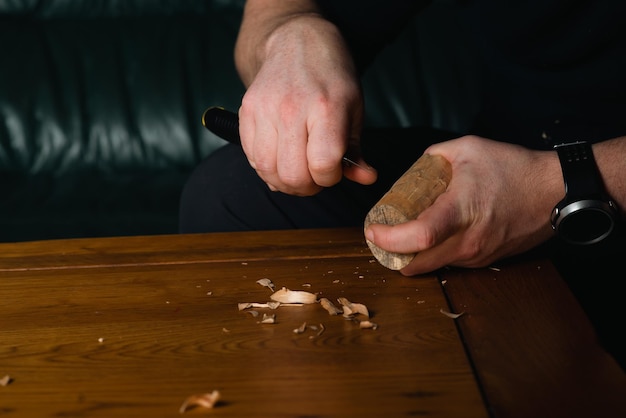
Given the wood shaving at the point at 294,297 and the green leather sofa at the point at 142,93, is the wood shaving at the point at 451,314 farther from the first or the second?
the green leather sofa at the point at 142,93

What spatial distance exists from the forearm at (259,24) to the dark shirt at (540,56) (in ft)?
0.33

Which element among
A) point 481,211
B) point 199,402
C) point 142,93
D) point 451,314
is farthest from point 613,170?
point 142,93

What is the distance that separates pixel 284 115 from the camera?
2.89 feet

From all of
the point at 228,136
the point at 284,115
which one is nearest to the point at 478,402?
the point at 284,115

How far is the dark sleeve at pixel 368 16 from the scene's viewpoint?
4.32ft

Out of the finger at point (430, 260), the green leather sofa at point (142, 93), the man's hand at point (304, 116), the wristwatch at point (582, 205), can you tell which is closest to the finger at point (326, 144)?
the man's hand at point (304, 116)

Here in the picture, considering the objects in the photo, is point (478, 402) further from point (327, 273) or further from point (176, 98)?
point (176, 98)

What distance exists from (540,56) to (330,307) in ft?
2.30

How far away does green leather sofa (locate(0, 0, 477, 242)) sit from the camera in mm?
1968

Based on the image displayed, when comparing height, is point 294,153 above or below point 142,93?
above

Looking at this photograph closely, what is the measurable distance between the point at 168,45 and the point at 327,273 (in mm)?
1367

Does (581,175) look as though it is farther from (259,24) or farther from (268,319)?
(259,24)

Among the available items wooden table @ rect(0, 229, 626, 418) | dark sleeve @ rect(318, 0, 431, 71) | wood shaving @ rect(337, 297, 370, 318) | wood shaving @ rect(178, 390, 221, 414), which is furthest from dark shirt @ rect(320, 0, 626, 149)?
wood shaving @ rect(178, 390, 221, 414)

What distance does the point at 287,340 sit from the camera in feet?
2.25
